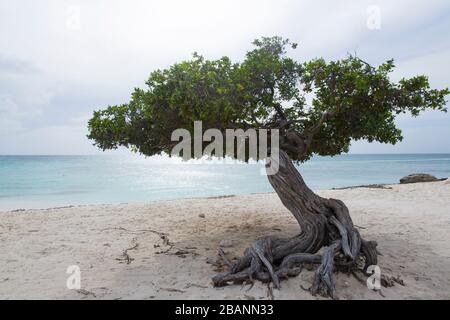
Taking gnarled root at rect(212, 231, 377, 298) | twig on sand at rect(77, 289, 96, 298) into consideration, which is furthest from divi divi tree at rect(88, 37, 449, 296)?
twig on sand at rect(77, 289, 96, 298)

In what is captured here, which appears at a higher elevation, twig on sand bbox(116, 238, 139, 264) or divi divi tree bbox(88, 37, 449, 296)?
divi divi tree bbox(88, 37, 449, 296)

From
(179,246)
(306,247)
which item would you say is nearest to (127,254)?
(179,246)

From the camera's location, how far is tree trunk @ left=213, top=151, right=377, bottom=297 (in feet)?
18.3

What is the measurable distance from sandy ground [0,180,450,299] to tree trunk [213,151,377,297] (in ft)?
0.73

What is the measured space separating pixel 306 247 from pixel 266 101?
2957 mm

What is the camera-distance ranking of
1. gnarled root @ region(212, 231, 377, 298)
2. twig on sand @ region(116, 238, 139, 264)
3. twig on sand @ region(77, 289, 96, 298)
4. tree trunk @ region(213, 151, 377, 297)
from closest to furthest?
1. gnarled root @ region(212, 231, 377, 298)
2. twig on sand @ region(77, 289, 96, 298)
3. tree trunk @ region(213, 151, 377, 297)
4. twig on sand @ region(116, 238, 139, 264)

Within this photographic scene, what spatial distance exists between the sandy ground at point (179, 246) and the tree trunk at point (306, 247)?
22 cm

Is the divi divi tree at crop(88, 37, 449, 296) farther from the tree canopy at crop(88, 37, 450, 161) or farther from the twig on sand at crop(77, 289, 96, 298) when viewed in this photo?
the twig on sand at crop(77, 289, 96, 298)

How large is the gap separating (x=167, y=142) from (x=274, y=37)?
10.9 feet

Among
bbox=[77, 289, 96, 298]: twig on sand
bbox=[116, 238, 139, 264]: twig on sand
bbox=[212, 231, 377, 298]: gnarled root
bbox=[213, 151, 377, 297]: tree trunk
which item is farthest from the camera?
bbox=[116, 238, 139, 264]: twig on sand

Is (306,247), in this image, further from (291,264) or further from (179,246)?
(179,246)

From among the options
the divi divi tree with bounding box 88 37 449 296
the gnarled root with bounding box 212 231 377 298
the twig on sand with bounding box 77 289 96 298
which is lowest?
the twig on sand with bounding box 77 289 96 298

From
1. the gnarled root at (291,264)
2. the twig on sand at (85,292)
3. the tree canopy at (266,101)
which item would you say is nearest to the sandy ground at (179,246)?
the twig on sand at (85,292)

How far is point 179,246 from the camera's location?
26.7ft
